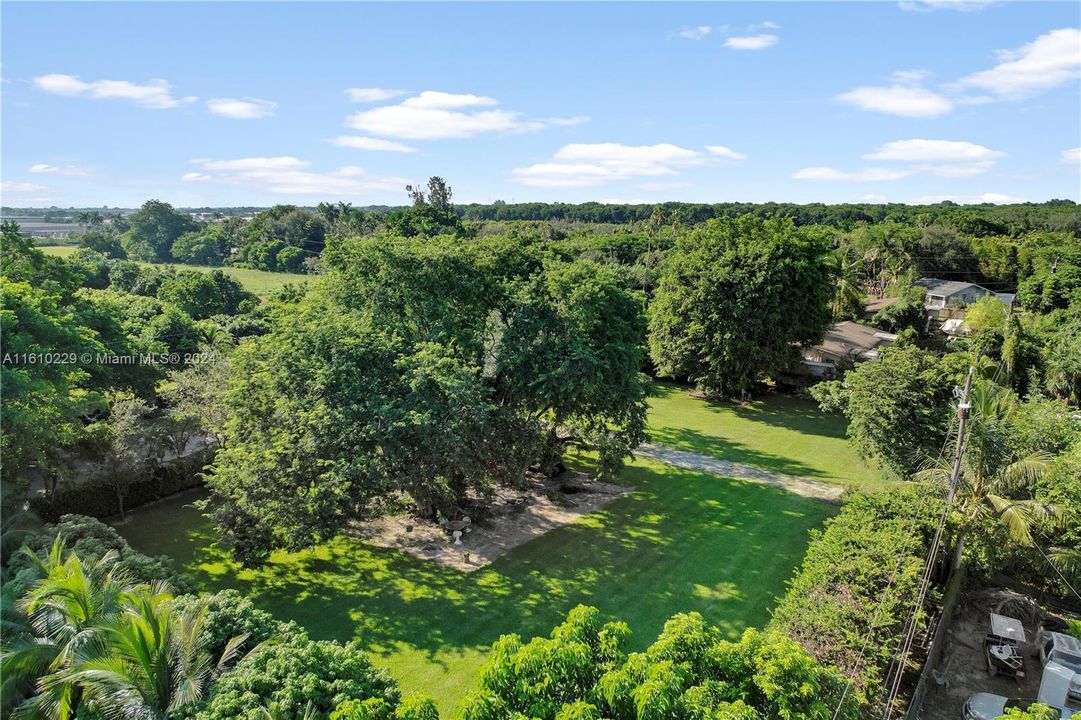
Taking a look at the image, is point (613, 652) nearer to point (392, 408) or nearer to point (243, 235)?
point (392, 408)

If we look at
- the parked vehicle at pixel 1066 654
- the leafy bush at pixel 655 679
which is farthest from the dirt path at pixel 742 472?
the leafy bush at pixel 655 679

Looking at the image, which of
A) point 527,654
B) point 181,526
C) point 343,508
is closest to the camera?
point 527,654

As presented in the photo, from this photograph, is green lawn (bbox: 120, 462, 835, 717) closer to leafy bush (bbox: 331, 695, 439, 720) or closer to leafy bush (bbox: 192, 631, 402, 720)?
leafy bush (bbox: 192, 631, 402, 720)

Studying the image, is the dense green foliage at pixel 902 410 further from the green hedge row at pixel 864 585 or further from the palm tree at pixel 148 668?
the palm tree at pixel 148 668

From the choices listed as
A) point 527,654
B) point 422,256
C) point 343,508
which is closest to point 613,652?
point 527,654

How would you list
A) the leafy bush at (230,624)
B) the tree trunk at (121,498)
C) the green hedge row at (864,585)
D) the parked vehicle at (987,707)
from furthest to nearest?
the tree trunk at (121,498) < the parked vehicle at (987,707) < the green hedge row at (864,585) < the leafy bush at (230,624)

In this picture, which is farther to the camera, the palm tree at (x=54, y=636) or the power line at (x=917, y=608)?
the power line at (x=917, y=608)
